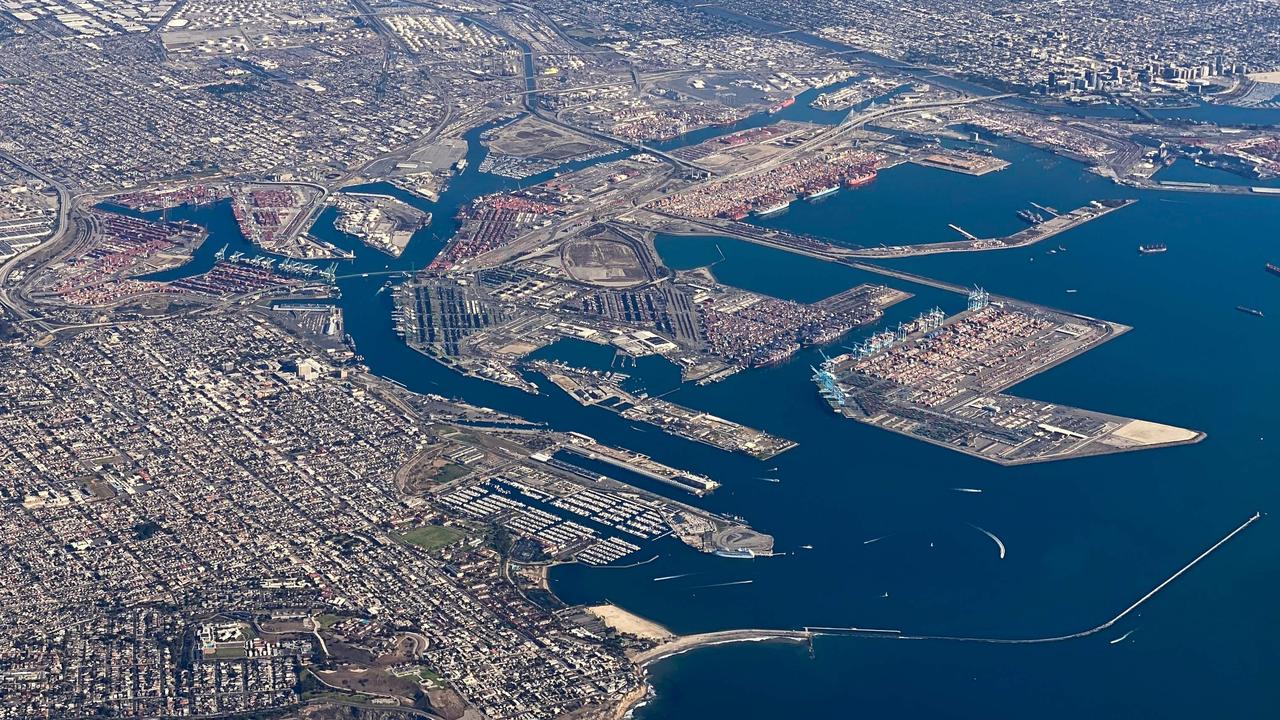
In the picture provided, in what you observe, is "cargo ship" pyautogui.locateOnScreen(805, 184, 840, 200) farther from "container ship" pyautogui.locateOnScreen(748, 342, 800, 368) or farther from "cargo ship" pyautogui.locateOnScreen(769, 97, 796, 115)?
"container ship" pyautogui.locateOnScreen(748, 342, 800, 368)

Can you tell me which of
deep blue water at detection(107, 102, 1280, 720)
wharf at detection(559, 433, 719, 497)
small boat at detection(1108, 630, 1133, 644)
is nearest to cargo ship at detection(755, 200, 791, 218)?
deep blue water at detection(107, 102, 1280, 720)

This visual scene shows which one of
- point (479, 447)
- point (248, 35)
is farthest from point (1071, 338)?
point (248, 35)

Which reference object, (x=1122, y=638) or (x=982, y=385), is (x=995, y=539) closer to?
(x=1122, y=638)

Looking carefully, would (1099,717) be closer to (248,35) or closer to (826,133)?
(826,133)

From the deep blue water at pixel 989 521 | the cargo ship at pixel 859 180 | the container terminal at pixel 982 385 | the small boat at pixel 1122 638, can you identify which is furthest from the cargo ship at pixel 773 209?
the small boat at pixel 1122 638

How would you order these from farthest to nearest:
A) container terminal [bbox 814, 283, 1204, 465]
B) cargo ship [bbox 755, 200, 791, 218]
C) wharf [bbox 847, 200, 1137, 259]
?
1. cargo ship [bbox 755, 200, 791, 218]
2. wharf [bbox 847, 200, 1137, 259]
3. container terminal [bbox 814, 283, 1204, 465]
